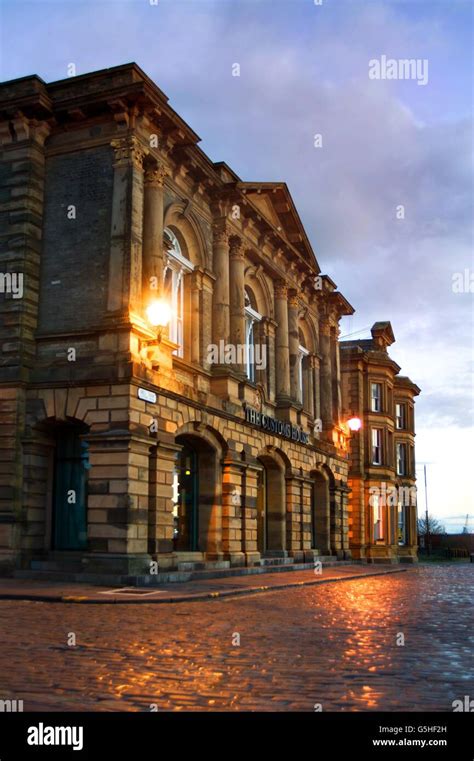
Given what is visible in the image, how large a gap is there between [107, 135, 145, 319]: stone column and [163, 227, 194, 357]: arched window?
2.44 meters

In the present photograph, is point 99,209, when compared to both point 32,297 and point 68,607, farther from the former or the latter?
point 68,607

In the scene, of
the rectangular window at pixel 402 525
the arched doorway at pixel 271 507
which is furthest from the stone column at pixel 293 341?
the rectangular window at pixel 402 525

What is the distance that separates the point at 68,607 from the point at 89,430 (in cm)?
698

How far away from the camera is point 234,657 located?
8.55m

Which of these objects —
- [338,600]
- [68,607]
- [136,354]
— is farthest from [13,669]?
[136,354]

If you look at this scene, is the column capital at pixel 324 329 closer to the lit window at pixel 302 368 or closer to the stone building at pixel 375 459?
the lit window at pixel 302 368

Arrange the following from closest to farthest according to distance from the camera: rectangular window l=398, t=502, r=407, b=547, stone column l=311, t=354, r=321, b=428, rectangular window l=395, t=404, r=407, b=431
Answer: stone column l=311, t=354, r=321, b=428, rectangular window l=398, t=502, r=407, b=547, rectangular window l=395, t=404, r=407, b=431

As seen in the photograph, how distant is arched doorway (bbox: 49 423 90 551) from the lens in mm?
20538

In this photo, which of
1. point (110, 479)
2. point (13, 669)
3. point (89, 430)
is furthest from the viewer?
point (89, 430)

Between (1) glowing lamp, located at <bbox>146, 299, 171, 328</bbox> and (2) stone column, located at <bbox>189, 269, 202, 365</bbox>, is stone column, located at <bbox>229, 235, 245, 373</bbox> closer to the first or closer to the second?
(2) stone column, located at <bbox>189, 269, 202, 365</bbox>

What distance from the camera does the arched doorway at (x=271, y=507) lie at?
29516 mm

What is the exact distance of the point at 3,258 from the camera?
21.2 meters

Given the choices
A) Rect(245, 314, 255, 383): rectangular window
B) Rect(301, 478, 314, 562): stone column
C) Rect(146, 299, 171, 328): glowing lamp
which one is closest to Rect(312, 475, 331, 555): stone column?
Rect(301, 478, 314, 562): stone column

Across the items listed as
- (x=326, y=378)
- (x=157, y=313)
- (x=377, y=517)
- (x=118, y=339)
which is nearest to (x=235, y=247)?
(x=157, y=313)
